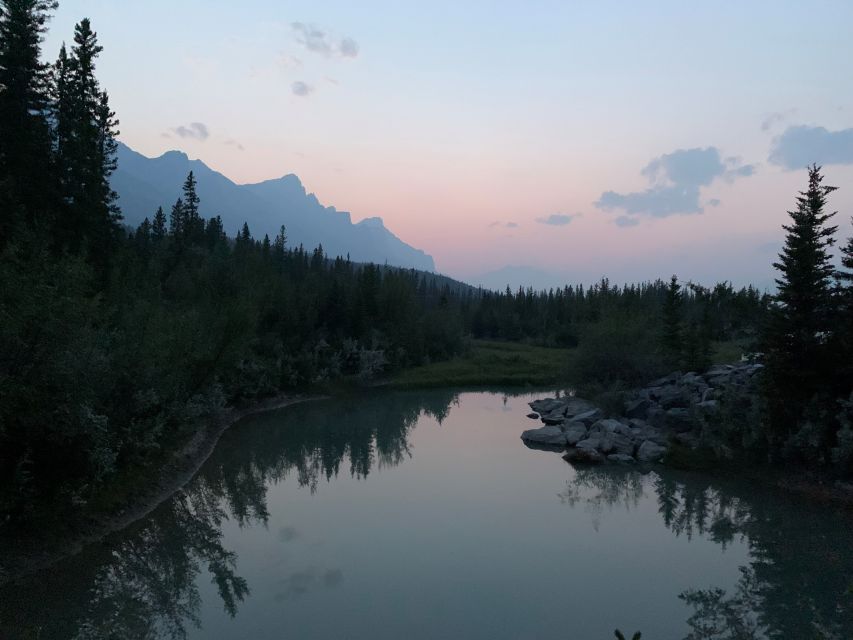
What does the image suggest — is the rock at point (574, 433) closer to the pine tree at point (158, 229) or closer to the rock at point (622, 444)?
the rock at point (622, 444)

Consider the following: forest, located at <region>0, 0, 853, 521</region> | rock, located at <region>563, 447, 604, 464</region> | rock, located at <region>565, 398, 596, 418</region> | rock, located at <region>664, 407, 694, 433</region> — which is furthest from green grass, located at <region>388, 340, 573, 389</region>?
rock, located at <region>563, 447, 604, 464</region>

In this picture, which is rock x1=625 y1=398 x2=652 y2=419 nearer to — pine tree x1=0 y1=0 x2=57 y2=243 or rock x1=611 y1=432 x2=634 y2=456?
rock x1=611 y1=432 x2=634 y2=456

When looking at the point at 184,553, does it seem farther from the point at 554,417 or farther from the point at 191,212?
the point at 191,212

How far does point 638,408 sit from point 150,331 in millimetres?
23982

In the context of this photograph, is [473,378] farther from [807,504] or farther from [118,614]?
[118,614]

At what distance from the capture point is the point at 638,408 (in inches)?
1196

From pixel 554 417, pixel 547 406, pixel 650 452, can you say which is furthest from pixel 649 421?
pixel 547 406

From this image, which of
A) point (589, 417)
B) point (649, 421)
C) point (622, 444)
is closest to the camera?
point (622, 444)

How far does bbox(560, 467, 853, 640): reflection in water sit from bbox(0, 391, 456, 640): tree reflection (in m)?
8.45

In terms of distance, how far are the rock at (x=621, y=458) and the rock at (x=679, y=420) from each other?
3457 millimetres

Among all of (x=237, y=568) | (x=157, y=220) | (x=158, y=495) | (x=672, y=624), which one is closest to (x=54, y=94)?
(x=158, y=495)

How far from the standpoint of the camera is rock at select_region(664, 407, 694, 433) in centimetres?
2681

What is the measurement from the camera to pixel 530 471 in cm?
2391

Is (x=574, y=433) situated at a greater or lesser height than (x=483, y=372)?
lesser
